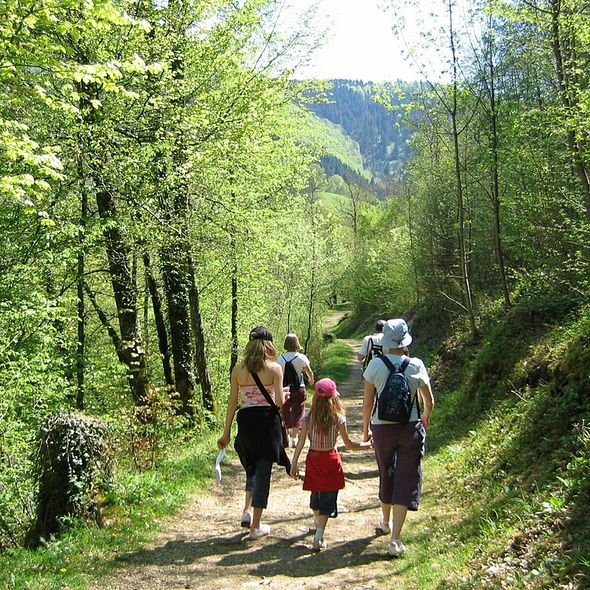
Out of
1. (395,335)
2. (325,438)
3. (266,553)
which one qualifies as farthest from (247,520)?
(395,335)

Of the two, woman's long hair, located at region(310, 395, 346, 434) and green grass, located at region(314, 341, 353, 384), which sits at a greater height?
woman's long hair, located at region(310, 395, 346, 434)

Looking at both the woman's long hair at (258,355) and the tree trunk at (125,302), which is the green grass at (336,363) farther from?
the woman's long hair at (258,355)

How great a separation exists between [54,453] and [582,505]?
513 centimetres

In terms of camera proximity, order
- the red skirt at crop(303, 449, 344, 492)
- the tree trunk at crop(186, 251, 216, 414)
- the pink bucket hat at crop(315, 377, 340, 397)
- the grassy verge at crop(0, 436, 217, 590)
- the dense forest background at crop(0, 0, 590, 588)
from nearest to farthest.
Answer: the grassy verge at crop(0, 436, 217, 590), the red skirt at crop(303, 449, 344, 492), the pink bucket hat at crop(315, 377, 340, 397), the dense forest background at crop(0, 0, 590, 588), the tree trunk at crop(186, 251, 216, 414)

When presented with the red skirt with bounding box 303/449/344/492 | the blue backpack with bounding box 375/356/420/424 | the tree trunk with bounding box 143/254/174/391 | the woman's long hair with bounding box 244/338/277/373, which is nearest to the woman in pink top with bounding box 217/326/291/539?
the woman's long hair with bounding box 244/338/277/373

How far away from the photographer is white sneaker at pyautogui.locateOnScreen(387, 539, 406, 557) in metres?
5.32

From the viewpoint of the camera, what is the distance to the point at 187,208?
39.3 ft

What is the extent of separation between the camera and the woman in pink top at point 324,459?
564 centimetres

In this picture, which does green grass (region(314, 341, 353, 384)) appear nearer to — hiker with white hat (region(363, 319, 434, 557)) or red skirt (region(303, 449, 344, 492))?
red skirt (region(303, 449, 344, 492))

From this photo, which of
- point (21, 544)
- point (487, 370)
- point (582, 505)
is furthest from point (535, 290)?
point (21, 544)

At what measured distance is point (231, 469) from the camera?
938 cm

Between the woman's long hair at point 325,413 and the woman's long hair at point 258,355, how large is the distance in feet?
2.21

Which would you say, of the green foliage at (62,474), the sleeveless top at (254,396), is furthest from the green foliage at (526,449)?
the green foliage at (62,474)

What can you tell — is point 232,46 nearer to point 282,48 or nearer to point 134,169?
point 282,48
